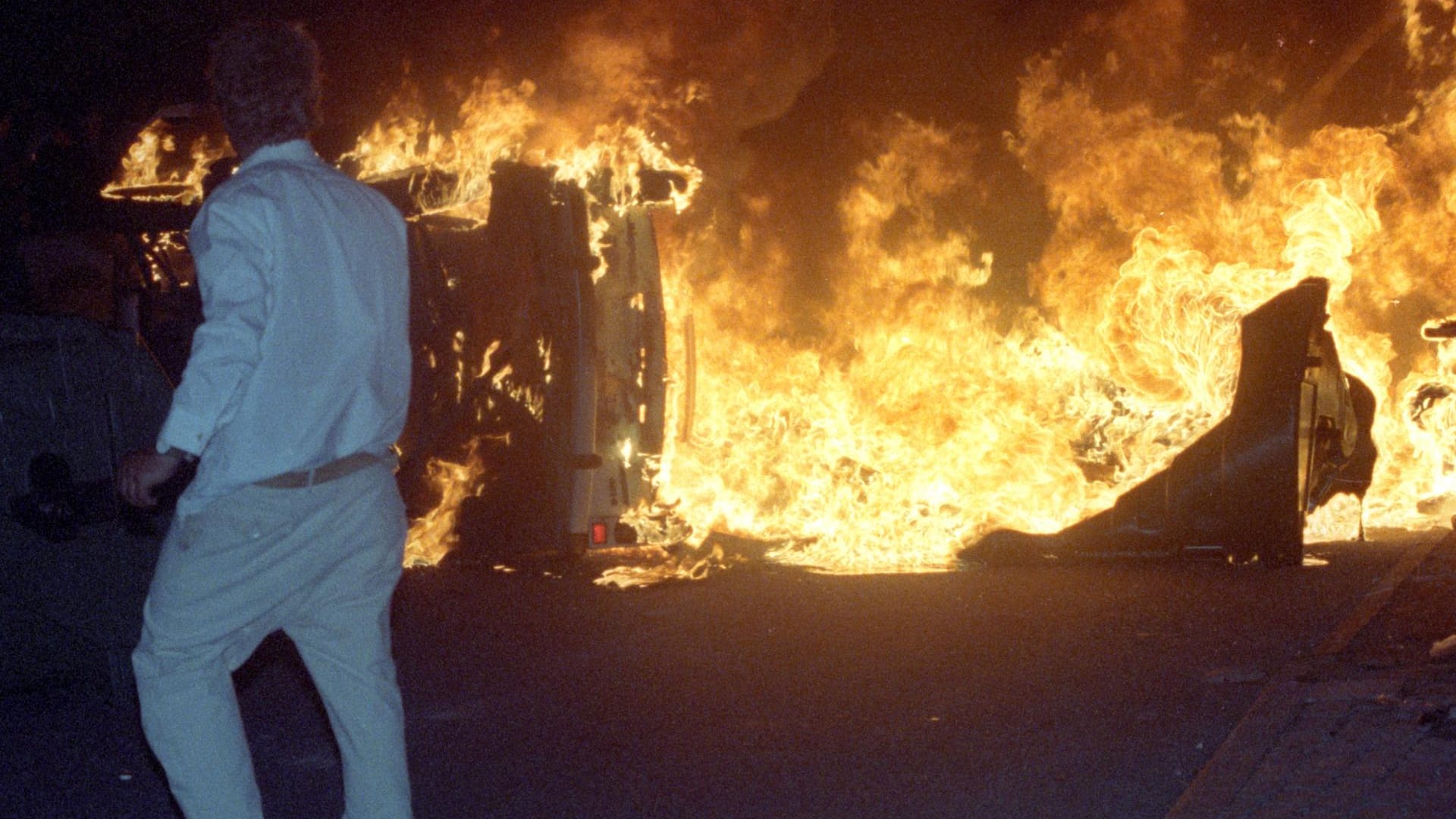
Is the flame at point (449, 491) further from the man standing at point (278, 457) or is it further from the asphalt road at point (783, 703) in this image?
the man standing at point (278, 457)

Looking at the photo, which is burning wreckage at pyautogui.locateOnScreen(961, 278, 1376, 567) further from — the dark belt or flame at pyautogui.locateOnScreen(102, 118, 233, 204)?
flame at pyautogui.locateOnScreen(102, 118, 233, 204)

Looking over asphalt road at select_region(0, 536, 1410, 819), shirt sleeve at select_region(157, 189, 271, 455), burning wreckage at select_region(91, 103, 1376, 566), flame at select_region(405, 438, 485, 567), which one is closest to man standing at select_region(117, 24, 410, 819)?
shirt sleeve at select_region(157, 189, 271, 455)

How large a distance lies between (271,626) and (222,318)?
782 millimetres

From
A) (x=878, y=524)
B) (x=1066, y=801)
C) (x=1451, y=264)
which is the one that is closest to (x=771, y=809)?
(x=1066, y=801)

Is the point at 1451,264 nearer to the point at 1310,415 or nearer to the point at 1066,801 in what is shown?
the point at 1310,415

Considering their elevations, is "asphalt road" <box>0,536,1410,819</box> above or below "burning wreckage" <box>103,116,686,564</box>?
below

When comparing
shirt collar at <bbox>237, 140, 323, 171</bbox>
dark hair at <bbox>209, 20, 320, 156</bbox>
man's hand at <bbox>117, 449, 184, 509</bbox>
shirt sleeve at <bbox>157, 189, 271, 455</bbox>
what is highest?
dark hair at <bbox>209, 20, 320, 156</bbox>

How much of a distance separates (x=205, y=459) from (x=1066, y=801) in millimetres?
2809

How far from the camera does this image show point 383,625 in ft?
11.9

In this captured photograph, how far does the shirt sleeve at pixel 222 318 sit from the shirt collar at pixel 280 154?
22 cm

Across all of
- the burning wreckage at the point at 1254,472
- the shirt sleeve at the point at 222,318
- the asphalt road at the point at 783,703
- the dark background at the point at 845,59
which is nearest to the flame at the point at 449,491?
the asphalt road at the point at 783,703

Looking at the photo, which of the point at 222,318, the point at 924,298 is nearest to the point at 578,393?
the point at 222,318

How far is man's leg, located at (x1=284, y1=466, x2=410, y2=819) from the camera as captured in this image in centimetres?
348

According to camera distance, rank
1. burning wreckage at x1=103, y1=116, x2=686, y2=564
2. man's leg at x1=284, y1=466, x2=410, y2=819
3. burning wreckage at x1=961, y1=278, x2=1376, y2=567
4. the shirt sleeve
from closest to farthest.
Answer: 1. the shirt sleeve
2. man's leg at x1=284, y1=466, x2=410, y2=819
3. burning wreckage at x1=103, y1=116, x2=686, y2=564
4. burning wreckage at x1=961, y1=278, x2=1376, y2=567
